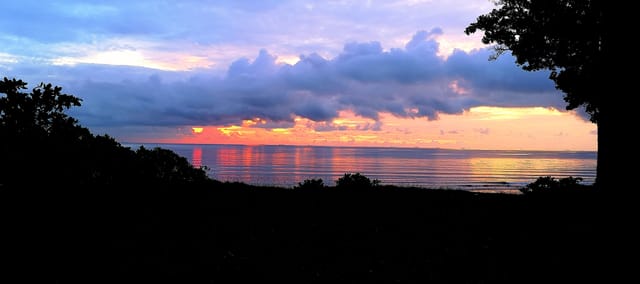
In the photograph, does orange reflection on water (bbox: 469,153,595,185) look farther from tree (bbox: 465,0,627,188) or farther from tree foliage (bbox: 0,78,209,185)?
tree foliage (bbox: 0,78,209,185)

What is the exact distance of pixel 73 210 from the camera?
1048 cm

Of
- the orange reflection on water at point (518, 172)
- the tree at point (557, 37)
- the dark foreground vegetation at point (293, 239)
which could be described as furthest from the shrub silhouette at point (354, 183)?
the orange reflection on water at point (518, 172)

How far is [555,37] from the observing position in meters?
15.8

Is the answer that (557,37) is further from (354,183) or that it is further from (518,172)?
(518,172)

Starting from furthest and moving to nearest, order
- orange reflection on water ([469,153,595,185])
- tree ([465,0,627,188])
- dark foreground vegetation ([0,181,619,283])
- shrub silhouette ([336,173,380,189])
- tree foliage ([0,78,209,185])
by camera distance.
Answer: orange reflection on water ([469,153,595,185])
shrub silhouette ([336,173,380,189])
tree ([465,0,627,188])
tree foliage ([0,78,209,185])
dark foreground vegetation ([0,181,619,283])

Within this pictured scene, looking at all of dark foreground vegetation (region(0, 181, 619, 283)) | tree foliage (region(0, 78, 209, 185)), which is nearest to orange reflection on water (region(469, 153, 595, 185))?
dark foreground vegetation (region(0, 181, 619, 283))

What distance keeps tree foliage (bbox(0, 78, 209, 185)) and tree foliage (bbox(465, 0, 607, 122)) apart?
14.1 metres

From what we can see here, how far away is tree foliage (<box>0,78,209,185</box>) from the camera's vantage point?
1238 cm

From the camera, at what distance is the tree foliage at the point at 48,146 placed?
12.4m

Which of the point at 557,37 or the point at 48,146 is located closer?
the point at 48,146

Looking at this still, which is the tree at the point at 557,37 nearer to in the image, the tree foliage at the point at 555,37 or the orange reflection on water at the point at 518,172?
the tree foliage at the point at 555,37

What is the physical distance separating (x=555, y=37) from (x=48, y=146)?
16.7m

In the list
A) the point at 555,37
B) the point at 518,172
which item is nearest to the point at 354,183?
the point at 555,37

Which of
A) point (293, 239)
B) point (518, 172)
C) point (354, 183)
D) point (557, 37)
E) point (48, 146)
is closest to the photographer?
point (293, 239)
